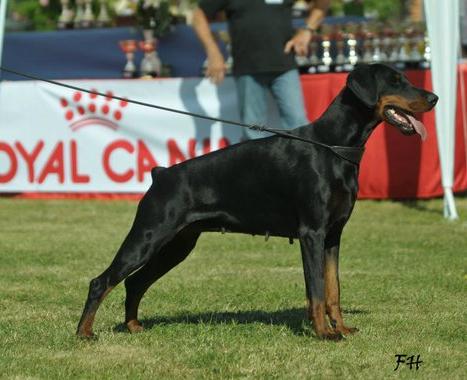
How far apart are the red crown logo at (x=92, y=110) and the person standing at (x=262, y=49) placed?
5.76 ft

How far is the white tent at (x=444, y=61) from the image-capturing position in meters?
8.95

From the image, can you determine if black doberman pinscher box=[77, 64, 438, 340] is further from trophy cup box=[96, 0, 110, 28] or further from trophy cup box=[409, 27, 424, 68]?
trophy cup box=[96, 0, 110, 28]

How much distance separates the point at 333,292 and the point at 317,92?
4917mm

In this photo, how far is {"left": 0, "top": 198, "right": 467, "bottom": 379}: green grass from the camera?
469 cm

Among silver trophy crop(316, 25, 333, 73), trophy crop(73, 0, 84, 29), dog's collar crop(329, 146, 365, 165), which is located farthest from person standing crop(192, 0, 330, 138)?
trophy crop(73, 0, 84, 29)

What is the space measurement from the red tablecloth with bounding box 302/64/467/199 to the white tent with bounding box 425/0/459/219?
0.76m

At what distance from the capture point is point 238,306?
6.11m

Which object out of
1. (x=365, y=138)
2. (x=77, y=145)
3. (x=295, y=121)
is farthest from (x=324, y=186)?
(x=77, y=145)

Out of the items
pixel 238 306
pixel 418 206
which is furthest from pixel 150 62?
pixel 238 306

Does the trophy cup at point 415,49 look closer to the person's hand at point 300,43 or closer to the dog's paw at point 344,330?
the person's hand at point 300,43

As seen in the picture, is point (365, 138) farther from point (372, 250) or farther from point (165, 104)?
point (165, 104)

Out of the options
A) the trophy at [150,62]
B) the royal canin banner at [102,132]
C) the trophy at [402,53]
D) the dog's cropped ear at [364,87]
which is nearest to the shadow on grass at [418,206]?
the trophy at [402,53]

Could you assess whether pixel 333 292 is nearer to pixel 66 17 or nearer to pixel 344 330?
pixel 344 330

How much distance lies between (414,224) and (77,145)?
3.39 m
